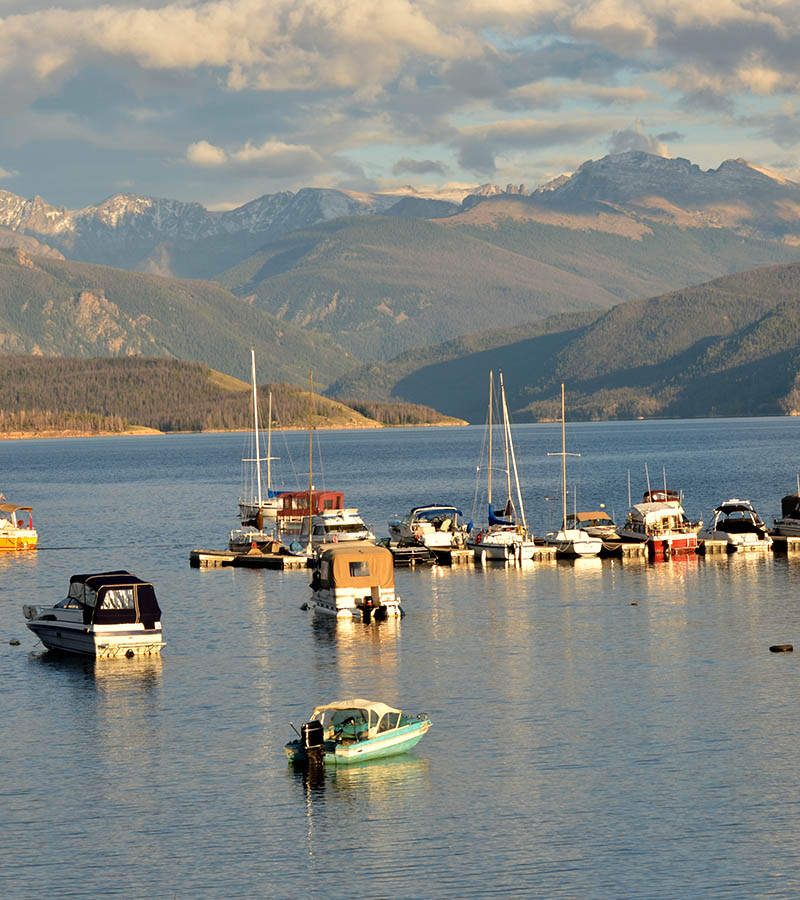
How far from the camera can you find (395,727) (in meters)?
60.7

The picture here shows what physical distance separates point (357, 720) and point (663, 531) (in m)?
76.1

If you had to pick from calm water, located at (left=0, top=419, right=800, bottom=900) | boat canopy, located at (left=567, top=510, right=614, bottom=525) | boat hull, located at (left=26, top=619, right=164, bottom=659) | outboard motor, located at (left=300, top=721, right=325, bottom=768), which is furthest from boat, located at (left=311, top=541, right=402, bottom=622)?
boat canopy, located at (left=567, top=510, right=614, bottom=525)

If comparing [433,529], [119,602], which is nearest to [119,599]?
[119,602]

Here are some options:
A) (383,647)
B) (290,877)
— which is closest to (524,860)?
(290,877)

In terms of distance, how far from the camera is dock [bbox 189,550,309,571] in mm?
130375

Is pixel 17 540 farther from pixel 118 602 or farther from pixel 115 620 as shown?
pixel 115 620

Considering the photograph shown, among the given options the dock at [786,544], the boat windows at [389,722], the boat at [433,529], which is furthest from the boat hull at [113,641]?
the dock at [786,544]

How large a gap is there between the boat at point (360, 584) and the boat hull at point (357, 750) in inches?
1442

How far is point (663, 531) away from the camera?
132 metres

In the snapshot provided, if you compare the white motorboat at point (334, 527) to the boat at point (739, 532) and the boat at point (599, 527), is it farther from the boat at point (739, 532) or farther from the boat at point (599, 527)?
the boat at point (739, 532)

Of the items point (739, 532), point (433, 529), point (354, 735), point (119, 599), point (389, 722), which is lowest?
point (354, 735)

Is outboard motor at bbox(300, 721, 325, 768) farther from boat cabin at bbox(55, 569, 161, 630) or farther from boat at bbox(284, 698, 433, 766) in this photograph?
boat cabin at bbox(55, 569, 161, 630)

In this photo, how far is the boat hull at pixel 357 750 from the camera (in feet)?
195

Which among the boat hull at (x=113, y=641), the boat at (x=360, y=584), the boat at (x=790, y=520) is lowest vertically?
the boat hull at (x=113, y=641)
